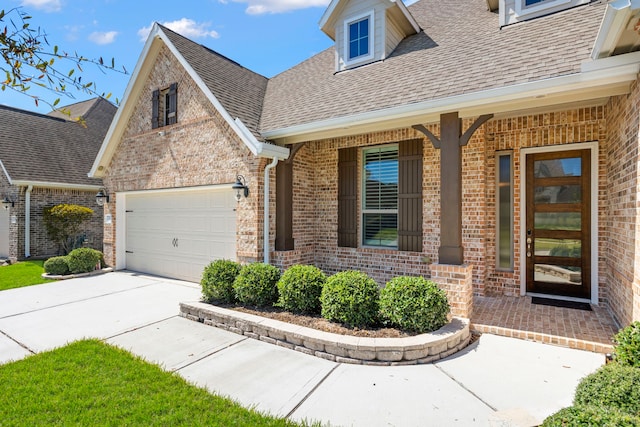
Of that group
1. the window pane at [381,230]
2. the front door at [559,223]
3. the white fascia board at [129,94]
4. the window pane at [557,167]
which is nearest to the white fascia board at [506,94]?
the window pane at [557,167]

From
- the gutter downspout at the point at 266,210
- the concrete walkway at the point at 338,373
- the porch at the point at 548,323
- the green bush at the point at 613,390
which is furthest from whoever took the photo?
the gutter downspout at the point at 266,210

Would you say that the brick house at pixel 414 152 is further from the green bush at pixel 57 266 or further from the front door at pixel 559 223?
the green bush at pixel 57 266

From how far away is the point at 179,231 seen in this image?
866 cm

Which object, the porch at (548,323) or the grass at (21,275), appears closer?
the porch at (548,323)

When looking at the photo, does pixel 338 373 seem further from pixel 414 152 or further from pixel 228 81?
pixel 228 81

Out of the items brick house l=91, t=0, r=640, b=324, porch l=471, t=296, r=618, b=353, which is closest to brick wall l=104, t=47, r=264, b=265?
brick house l=91, t=0, r=640, b=324

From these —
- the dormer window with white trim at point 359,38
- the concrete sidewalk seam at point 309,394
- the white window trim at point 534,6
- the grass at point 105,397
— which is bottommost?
the concrete sidewalk seam at point 309,394

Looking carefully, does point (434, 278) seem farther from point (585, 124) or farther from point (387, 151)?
point (585, 124)

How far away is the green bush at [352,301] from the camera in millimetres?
4562

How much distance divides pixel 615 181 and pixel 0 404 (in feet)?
25.6

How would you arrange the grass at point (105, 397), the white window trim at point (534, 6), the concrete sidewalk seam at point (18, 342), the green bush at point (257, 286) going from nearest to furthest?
the grass at point (105, 397)
the concrete sidewalk seam at point (18, 342)
the green bush at point (257, 286)
the white window trim at point (534, 6)

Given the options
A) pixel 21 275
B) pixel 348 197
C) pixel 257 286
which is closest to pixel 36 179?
pixel 21 275

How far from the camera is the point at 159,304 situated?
646 centimetres

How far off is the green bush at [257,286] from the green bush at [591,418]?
13.3 ft
